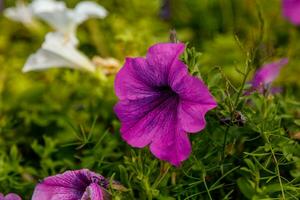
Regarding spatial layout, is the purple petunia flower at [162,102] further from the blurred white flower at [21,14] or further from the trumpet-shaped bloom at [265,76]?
the blurred white flower at [21,14]

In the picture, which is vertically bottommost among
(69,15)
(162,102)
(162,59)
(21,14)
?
(21,14)

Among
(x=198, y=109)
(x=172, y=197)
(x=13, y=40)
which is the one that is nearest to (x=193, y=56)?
(x=198, y=109)

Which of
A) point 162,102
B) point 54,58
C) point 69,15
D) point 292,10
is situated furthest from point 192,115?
point 69,15

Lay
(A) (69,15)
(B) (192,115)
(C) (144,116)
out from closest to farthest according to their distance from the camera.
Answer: (B) (192,115) → (C) (144,116) → (A) (69,15)

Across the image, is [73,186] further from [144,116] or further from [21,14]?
[21,14]

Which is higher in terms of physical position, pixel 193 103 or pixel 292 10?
pixel 292 10
